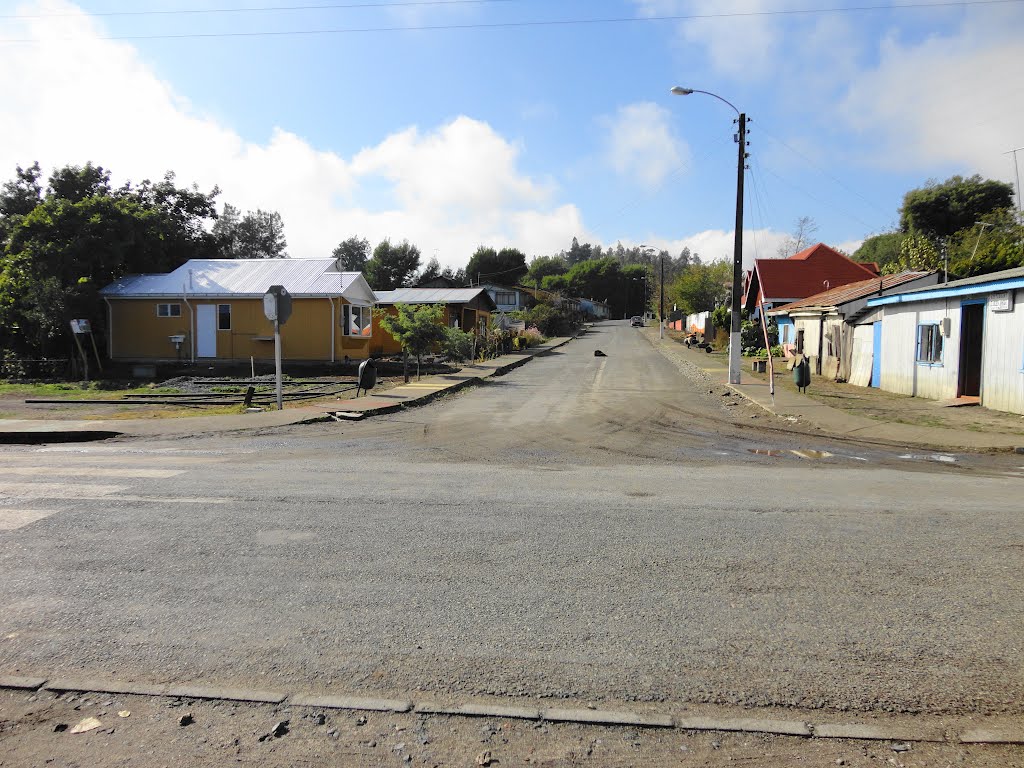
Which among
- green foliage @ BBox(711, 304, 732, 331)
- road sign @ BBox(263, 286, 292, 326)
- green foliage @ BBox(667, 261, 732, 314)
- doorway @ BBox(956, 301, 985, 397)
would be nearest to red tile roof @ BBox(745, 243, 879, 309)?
green foliage @ BBox(711, 304, 732, 331)

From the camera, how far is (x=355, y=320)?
3077 centimetres

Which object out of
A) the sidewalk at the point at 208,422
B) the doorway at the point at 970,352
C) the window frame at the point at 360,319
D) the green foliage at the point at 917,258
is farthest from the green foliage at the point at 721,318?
the sidewalk at the point at 208,422

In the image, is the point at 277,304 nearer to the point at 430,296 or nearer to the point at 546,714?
the point at 546,714

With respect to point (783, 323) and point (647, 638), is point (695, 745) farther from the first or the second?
point (783, 323)

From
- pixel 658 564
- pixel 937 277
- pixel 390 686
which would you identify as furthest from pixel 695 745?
pixel 937 277

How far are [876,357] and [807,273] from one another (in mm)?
28127

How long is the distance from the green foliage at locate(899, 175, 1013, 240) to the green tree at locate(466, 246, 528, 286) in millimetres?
61412

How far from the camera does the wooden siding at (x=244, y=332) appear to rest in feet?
96.6

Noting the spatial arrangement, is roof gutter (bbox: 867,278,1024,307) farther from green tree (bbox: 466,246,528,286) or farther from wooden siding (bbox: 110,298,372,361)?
green tree (bbox: 466,246,528,286)

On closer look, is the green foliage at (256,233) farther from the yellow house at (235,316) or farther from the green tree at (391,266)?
the yellow house at (235,316)

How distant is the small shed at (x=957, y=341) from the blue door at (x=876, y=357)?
29 millimetres

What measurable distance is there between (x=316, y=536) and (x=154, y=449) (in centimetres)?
695

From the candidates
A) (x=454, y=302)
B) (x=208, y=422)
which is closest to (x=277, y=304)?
(x=208, y=422)

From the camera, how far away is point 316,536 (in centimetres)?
618
